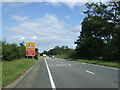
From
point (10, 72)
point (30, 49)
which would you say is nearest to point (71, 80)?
point (10, 72)

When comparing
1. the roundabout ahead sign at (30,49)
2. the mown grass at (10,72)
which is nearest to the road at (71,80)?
the mown grass at (10,72)

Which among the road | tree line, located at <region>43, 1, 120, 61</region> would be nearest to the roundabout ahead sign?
tree line, located at <region>43, 1, 120, 61</region>

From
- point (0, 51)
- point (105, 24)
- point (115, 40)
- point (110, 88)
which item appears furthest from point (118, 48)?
point (110, 88)

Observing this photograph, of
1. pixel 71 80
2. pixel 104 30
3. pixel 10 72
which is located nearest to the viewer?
pixel 71 80

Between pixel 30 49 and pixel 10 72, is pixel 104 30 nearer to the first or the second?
pixel 30 49

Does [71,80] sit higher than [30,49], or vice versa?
[30,49]

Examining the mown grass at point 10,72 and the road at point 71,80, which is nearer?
the road at point 71,80

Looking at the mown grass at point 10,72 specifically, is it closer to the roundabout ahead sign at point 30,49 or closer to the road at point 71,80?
the road at point 71,80

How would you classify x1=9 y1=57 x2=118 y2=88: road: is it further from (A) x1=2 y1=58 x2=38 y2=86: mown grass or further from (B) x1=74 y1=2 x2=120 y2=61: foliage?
(B) x1=74 y1=2 x2=120 y2=61: foliage

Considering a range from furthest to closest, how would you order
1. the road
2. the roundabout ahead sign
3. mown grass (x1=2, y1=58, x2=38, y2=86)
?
1. the roundabout ahead sign
2. mown grass (x1=2, y1=58, x2=38, y2=86)
3. the road

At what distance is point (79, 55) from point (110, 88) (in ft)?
221

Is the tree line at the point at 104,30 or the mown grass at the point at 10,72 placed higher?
the tree line at the point at 104,30

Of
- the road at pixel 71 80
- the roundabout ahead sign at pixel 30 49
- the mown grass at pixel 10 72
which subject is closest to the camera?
the road at pixel 71 80

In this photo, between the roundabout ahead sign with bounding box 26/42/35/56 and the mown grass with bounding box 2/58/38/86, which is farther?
the roundabout ahead sign with bounding box 26/42/35/56
